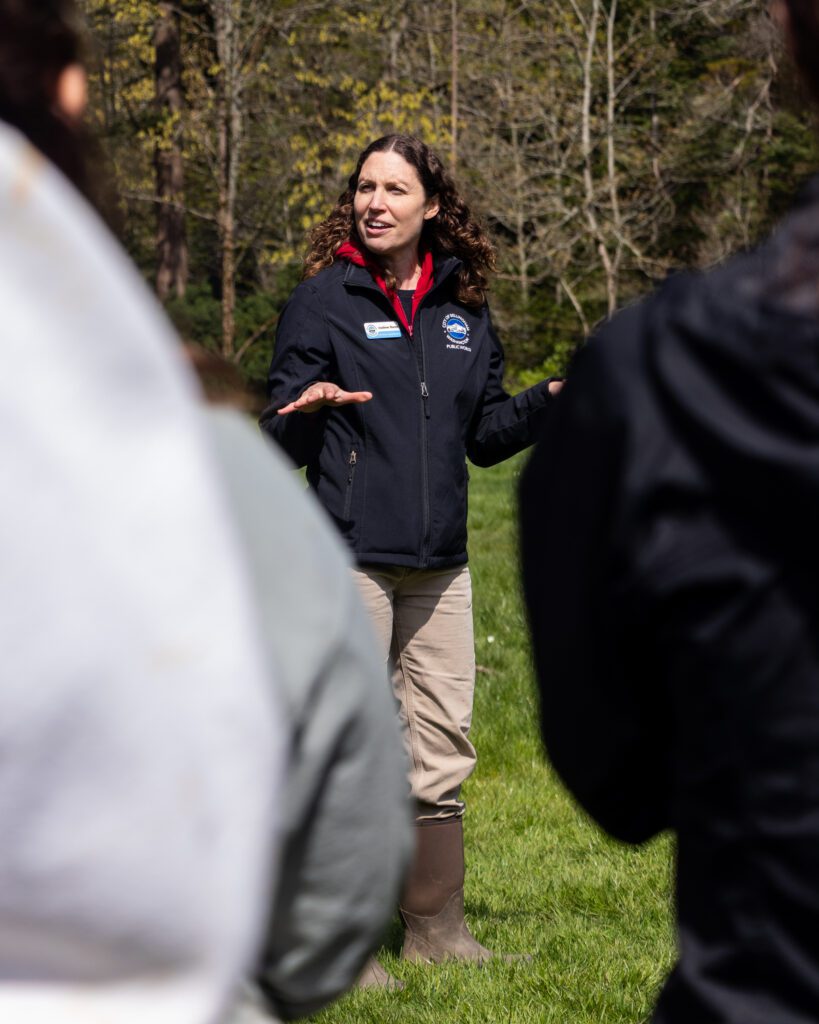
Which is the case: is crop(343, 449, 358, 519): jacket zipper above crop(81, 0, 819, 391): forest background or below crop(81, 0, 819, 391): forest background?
above

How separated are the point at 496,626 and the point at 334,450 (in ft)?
12.1

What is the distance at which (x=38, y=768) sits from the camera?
37.1 inches

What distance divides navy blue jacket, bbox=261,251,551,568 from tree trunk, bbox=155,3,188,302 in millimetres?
19011

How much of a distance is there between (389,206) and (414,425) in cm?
70

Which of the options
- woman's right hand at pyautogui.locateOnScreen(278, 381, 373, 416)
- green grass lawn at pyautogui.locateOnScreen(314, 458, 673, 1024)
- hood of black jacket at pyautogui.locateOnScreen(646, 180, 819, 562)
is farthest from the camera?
green grass lawn at pyautogui.locateOnScreen(314, 458, 673, 1024)

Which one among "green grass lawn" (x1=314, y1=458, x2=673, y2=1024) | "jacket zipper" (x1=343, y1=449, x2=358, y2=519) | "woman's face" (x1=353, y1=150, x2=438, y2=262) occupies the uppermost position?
"woman's face" (x1=353, y1=150, x2=438, y2=262)

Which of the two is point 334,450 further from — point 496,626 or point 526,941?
point 496,626

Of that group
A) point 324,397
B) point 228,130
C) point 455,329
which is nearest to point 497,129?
point 228,130

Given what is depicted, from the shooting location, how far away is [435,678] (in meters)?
4.23

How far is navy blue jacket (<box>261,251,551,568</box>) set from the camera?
399 centimetres

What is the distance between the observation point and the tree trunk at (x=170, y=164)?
78.7 feet

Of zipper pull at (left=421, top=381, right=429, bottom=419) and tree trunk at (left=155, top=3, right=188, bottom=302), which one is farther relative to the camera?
tree trunk at (left=155, top=3, right=188, bottom=302)

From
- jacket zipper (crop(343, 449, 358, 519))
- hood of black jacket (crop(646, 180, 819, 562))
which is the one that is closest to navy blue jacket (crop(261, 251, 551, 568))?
jacket zipper (crop(343, 449, 358, 519))

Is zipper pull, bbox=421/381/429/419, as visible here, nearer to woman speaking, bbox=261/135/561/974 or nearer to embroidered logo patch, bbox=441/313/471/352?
woman speaking, bbox=261/135/561/974
